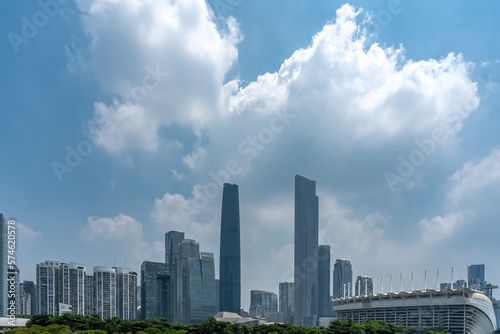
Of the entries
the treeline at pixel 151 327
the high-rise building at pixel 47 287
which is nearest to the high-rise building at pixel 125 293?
the high-rise building at pixel 47 287

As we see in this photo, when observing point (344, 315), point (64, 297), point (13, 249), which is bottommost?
point (344, 315)

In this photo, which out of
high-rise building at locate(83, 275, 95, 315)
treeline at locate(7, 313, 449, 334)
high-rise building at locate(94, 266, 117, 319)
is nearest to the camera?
treeline at locate(7, 313, 449, 334)

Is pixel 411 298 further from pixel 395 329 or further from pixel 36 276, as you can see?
pixel 36 276

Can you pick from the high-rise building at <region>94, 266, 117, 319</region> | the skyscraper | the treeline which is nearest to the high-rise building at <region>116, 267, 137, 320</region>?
the high-rise building at <region>94, 266, 117, 319</region>

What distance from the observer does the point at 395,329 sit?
10019cm

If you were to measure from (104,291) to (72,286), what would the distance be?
52.5 ft

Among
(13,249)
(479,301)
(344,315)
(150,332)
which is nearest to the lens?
(13,249)

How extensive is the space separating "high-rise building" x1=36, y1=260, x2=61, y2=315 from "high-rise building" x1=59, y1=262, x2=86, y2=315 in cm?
236

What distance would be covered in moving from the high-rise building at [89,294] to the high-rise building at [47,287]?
497 inches

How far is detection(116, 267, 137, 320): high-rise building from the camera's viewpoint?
589 feet

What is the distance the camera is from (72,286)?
160 m

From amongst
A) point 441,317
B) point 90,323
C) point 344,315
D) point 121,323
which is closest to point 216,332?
point 121,323

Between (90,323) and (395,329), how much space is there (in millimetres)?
64947

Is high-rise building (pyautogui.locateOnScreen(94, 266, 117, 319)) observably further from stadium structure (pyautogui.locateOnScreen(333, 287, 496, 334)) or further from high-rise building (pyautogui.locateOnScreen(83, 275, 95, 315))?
stadium structure (pyautogui.locateOnScreen(333, 287, 496, 334))
